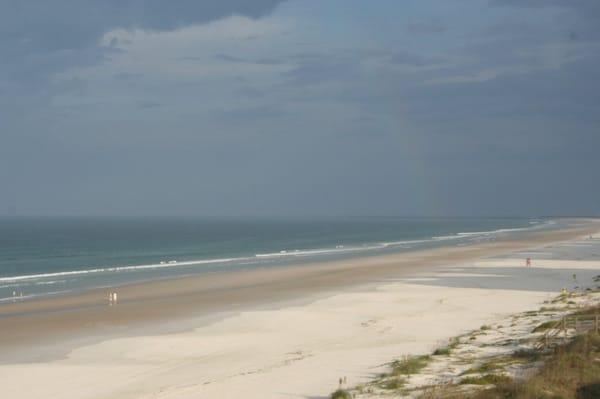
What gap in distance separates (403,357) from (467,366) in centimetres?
197

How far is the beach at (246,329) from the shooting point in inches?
683

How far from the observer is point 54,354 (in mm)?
21688

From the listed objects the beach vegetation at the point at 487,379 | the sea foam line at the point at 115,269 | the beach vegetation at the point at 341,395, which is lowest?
the beach vegetation at the point at 341,395

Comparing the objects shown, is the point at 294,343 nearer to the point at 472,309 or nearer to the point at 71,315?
the point at 472,309

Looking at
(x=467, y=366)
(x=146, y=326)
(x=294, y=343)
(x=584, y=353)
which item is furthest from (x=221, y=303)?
(x=584, y=353)

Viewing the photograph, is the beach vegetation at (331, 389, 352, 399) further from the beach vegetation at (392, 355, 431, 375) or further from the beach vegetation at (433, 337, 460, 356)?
the beach vegetation at (433, 337, 460, 356)

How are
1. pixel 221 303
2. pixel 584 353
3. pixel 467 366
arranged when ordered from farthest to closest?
pixel 221 303 → pixel 467 366 → pixel 584 353

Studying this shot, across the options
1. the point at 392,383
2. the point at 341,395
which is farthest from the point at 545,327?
the point at 341,395

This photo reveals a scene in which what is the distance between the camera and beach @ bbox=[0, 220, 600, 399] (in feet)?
56.9

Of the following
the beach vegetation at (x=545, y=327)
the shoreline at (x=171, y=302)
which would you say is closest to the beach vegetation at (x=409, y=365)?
the beach vegetation at (x=545, y=327)

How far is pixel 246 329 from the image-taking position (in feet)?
85.1

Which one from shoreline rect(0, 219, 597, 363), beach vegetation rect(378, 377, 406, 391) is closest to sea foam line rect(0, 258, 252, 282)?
shoreline rect(0, 219, 597, 363)

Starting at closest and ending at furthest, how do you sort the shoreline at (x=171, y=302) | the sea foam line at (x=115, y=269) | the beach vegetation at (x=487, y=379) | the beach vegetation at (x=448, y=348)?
the beach vegetation at (x=487, y=379), the beach vegetation at (x=448, y=348), the shoreline at (x=171, y=302), the sea foam line at (x=115, y=269)

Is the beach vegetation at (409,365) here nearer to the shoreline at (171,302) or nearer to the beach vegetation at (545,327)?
the beach vegetation at (545,327)
